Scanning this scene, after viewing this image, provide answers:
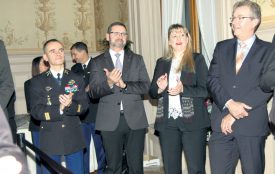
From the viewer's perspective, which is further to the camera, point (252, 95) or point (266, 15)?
point (266, 15)

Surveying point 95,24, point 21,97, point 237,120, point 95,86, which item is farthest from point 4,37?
point 237,120

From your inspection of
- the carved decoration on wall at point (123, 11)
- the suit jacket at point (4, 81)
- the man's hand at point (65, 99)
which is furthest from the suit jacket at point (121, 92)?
the carved decoration on wall at point (123, 11)

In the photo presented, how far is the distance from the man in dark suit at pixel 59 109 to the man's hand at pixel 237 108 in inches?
45.3

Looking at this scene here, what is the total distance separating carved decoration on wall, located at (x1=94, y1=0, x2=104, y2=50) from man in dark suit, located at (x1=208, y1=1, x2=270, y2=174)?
4.45 meters

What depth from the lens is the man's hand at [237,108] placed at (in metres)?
2.82

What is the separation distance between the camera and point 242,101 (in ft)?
9.39

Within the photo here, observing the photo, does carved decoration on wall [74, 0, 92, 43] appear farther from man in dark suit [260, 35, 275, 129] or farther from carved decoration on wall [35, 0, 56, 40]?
man in dark suit [260, 35, 275, 129]

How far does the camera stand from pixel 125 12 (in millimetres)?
6398

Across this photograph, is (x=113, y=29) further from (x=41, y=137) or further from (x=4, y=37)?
(x=4, y=37)

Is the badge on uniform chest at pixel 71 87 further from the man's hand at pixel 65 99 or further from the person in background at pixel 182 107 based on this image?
the person in background at pixel 182 107

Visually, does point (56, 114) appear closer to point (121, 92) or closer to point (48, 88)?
point (48, 88)

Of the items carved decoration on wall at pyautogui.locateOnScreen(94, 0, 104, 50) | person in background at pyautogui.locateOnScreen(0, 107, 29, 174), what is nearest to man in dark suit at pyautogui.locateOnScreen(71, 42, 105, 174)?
carved decoration on wall at pyautogui.locateOnScreen(94, 0, 104, 50)

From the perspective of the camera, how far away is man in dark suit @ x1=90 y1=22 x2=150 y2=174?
3.38 meters

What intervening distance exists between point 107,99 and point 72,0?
14.1ft
